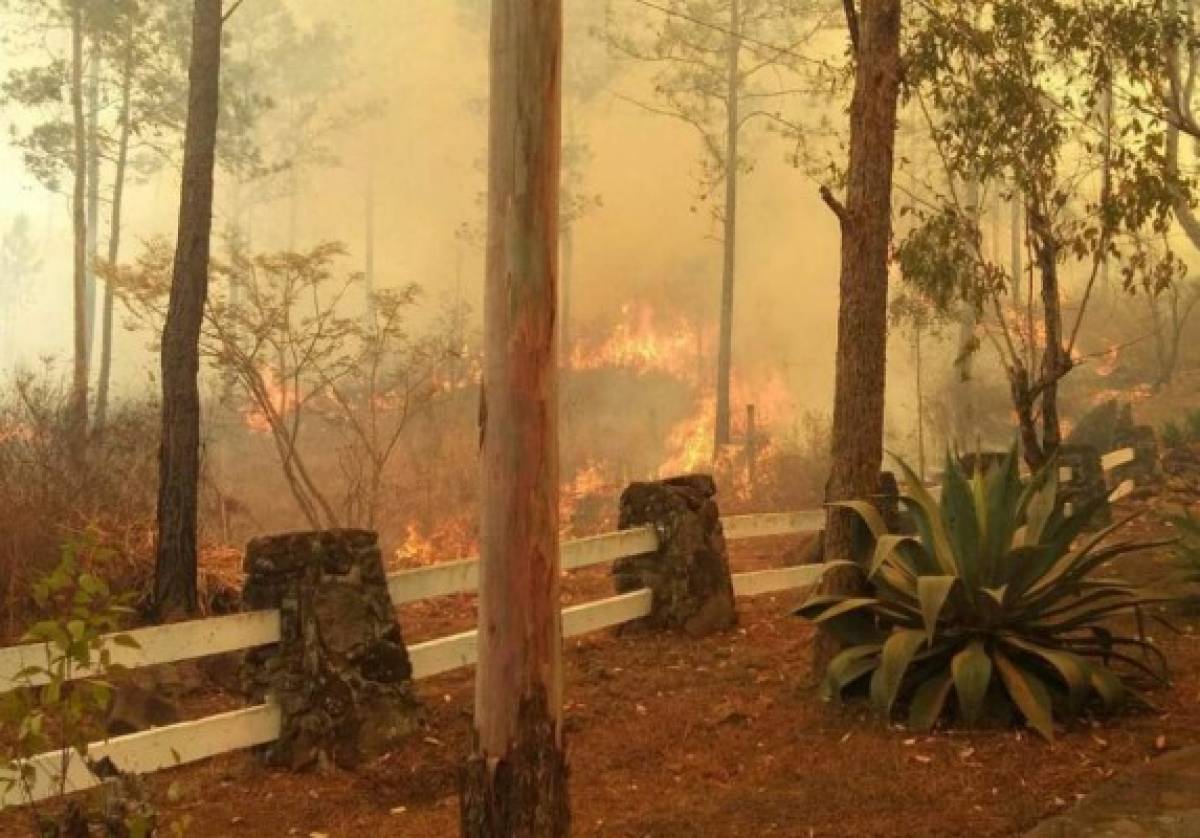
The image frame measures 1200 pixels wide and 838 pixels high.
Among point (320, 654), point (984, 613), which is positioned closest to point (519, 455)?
point (320, 654)

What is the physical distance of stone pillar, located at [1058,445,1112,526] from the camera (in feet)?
39.2

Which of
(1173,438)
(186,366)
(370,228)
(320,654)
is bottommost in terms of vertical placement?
(320,654)

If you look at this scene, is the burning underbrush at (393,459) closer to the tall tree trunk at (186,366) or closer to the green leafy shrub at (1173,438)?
the tall tree trunk at (186,366)

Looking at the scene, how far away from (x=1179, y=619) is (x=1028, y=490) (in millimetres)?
2053

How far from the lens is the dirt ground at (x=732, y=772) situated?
15.4 ft

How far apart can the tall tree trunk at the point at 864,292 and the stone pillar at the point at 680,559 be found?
191cm

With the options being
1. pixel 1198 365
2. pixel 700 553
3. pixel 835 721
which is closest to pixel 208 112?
pixel 700 553

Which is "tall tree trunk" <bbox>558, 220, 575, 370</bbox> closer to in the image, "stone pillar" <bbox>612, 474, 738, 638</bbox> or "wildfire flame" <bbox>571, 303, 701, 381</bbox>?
"wildfire flame" <bbox>571, 303, 701, 381</bbox>

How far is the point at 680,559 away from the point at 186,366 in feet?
14.3

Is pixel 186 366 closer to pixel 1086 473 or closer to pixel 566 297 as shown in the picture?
pixel 1086 473

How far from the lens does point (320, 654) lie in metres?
5.88

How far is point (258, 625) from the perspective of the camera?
5.80 m

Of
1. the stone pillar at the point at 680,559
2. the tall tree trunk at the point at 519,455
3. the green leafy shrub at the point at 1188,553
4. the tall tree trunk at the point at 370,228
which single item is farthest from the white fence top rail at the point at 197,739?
the tall tree trunk at the point at 370,228

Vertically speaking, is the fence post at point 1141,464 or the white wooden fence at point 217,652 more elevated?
the fence post at point 1141,464
